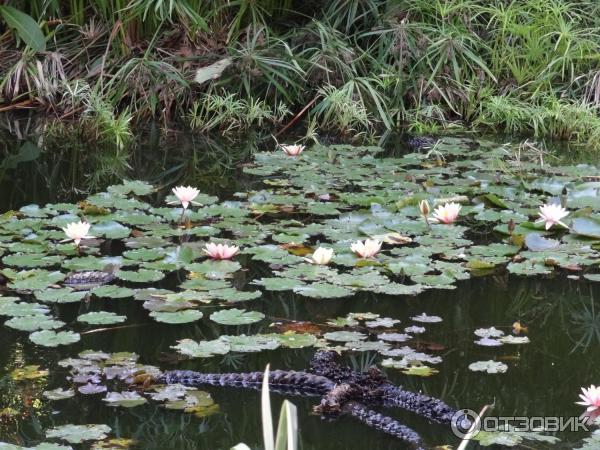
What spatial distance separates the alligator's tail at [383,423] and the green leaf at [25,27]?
459 centimetres

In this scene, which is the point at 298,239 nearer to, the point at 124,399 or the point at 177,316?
the point at 177,316

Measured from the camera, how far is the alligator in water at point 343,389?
2338 mm

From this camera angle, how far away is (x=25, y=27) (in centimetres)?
636

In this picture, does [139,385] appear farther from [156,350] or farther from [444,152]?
[444,152]

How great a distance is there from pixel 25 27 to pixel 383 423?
15.8 ft

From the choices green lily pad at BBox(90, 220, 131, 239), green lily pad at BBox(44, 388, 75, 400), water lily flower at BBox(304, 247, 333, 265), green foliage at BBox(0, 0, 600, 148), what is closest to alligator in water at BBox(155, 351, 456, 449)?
green lily pad at BBox(44, 388, 75, 400)

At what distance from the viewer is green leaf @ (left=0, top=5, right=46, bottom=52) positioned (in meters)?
6.32

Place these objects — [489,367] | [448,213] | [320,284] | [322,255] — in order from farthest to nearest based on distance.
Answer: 1. [448,213]
2. [322,255]
3. [320,284]
4. [489,367]

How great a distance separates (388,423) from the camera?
91.2 inches

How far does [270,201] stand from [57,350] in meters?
1.63

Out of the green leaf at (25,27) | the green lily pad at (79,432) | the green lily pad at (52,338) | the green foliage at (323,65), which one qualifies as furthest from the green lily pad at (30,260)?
the green leaf at (25,27)

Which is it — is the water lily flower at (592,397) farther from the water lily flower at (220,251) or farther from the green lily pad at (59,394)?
the water lily flower at (220,251)

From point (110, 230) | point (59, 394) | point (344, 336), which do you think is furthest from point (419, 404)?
point (110, 230)

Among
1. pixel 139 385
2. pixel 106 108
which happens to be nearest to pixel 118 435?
pixel 139 385
